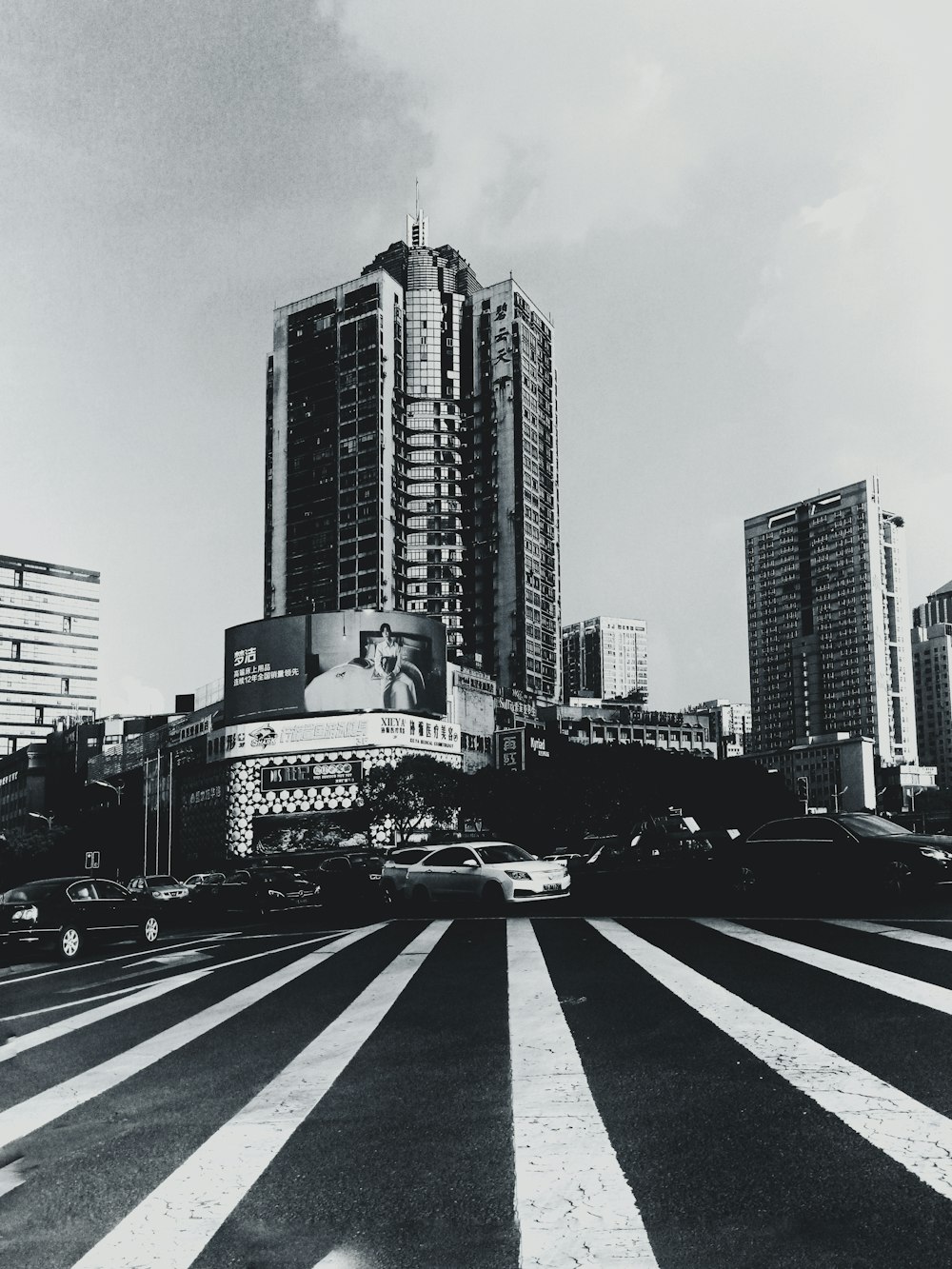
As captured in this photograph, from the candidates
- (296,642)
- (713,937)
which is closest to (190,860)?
(296,642)

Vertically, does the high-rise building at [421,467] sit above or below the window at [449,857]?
above

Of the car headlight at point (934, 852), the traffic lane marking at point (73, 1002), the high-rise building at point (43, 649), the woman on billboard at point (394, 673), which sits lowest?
the traffic lane marking at point (73, 1002)

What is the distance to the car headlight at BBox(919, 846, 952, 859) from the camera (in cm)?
1681

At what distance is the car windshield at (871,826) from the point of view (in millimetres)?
17344

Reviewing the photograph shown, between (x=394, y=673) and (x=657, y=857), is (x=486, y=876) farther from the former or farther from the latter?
(x=394, y=673)

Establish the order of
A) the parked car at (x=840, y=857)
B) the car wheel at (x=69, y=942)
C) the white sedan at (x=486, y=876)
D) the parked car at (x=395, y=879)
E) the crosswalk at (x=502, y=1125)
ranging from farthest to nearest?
1. the parked car at (x=395, y=879)
2. the white sedan at (x=486, y=876)
3. the parked car at (x=840, y=857)
4. the car wheel at (x=69, y=942)
5. the crosswalk at (x=502, y=1125)

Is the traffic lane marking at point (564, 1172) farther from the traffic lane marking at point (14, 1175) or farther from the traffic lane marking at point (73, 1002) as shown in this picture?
the traffic lane marking at point (73, 1002)

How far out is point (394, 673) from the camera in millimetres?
87500

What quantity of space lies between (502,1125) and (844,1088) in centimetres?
166

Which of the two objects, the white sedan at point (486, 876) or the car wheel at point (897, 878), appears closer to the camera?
the car wheel at point (897, 878)

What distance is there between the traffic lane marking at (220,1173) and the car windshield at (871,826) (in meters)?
11.8

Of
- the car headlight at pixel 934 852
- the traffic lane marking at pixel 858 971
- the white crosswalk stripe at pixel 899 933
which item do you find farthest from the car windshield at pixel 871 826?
the traffic lane marking at pixel 858 971

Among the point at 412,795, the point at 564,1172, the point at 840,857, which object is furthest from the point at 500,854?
the point at 412,795

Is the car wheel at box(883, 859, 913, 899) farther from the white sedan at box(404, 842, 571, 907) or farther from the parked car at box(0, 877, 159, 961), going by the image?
the parked car at box(0, 877, 159, 961)
